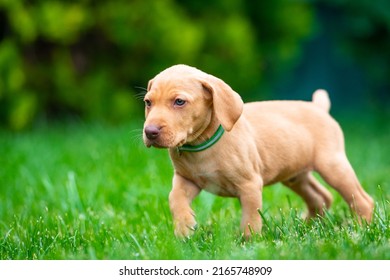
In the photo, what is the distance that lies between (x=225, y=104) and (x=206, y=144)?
0.27 m

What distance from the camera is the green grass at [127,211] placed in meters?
3.46

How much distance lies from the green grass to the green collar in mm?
378

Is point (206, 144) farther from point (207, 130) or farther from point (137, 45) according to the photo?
point (137, 45)

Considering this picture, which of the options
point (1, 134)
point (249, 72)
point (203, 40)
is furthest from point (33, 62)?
point (249, 72)

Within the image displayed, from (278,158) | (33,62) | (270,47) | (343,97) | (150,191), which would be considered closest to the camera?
(278,158)

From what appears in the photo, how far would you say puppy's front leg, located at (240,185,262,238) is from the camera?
153 inches

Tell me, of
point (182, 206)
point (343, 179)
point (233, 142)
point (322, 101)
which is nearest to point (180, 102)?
point (233, 142)

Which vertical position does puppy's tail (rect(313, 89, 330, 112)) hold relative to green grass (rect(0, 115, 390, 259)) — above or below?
above

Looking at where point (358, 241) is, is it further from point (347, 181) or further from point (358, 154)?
point (358, 154)

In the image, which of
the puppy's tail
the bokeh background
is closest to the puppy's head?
the puppy's tail

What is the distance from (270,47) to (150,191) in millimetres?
6151

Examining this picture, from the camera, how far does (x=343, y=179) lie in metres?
4.44

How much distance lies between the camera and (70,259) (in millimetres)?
3385

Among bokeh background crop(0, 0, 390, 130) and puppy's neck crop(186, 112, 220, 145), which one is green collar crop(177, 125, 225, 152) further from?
bokeh background crop(0, 0, 390, 130)
